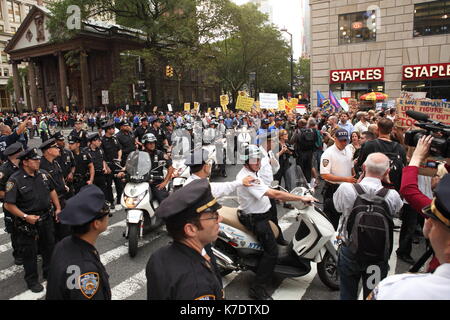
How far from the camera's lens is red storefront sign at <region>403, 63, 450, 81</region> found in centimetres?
2412

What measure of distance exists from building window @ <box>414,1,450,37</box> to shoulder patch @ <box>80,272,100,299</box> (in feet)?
94.4

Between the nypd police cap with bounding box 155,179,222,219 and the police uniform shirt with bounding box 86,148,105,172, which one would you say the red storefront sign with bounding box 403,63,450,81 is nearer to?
the police uniform shirt with bounding box 86,148,105,172

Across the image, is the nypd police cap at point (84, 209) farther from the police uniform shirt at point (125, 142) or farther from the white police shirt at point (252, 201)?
the police uniform shirt at point (125, 142)

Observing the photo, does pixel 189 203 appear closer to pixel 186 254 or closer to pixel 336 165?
pixel 186 254

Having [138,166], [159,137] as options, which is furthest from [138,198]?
Result: [159,137]

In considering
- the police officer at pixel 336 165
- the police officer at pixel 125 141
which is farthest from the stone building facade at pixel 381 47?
the police officer at pixel 336 165

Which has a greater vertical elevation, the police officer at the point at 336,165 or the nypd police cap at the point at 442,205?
the nypd police cap at the point at 442,205

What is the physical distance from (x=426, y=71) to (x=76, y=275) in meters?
28.2

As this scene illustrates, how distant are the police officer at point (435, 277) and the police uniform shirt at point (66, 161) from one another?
266 inches

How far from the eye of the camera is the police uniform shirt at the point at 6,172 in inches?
225

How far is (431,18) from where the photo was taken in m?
24.2

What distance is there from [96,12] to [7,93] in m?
55.0

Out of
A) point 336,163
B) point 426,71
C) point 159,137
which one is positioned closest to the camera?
point 336,163

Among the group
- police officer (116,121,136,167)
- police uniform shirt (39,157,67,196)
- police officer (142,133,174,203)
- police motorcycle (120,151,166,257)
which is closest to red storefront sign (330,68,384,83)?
police officer (116,121,136,167)
